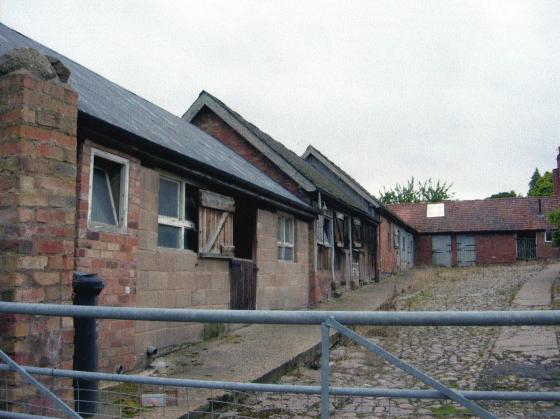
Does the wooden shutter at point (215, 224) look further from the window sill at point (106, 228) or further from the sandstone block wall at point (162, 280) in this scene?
the window sill at point (106, 228)

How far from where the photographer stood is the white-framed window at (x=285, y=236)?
39.4ft

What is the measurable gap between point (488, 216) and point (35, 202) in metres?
34.6

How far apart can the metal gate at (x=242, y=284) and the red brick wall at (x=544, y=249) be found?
27.2 metres

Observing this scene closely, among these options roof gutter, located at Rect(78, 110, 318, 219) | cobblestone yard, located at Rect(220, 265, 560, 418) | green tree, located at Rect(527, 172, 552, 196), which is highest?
green tree, located at Rect(527, 172, 552, 196)

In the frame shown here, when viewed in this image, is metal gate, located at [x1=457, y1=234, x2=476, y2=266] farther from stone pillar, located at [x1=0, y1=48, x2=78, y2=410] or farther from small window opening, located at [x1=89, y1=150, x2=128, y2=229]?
stone pillar, located at [x1=0, y1=48, x2=78, y2=410]

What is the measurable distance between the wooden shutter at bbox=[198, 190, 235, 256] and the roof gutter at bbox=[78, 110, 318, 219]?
28 cm

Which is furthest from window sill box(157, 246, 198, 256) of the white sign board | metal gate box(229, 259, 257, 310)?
the white sign board

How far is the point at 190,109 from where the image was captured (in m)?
15.6

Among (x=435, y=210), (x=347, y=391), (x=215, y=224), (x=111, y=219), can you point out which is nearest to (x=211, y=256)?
(x=215, y=224)

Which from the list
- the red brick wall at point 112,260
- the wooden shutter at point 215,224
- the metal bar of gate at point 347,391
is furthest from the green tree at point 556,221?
the metal bar of gate at point 347,391

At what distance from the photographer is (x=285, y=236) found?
40.9ft

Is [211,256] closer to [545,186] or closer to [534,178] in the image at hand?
[545,186]

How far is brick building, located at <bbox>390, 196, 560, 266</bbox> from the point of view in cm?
3262

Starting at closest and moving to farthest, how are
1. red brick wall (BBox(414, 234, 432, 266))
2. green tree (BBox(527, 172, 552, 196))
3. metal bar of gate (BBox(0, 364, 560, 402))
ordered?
1. metal bar of gate (BBox(0, 364, 560, 402))
2. red brick wall (BBox(414, 234, 432, 266))
3. green tree (BBox(527, 172, 552, 196))
